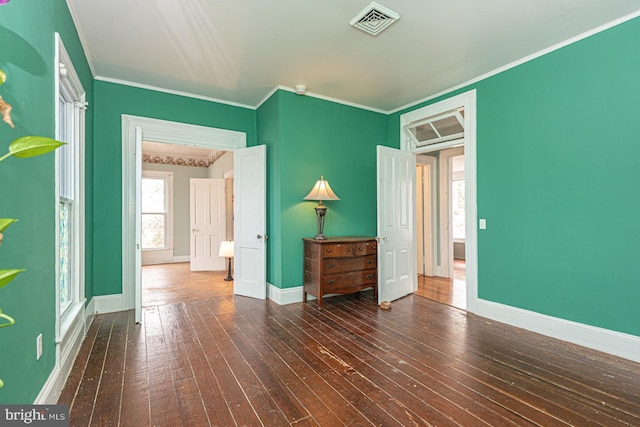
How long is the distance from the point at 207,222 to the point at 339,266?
406 cm

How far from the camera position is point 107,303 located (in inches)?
143

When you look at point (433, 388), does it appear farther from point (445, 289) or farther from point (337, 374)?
point (445, 289)

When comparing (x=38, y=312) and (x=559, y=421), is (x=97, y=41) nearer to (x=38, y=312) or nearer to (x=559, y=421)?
(x=38, y=312)

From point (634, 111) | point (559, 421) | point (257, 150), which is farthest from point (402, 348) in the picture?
point (257, 150)

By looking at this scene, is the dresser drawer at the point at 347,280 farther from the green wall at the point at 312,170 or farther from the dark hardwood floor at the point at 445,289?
the dark hardwood floor at the point at 445,289

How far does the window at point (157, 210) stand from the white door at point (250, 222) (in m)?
4.07

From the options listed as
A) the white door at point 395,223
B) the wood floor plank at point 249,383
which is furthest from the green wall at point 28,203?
the white door at point 395,223

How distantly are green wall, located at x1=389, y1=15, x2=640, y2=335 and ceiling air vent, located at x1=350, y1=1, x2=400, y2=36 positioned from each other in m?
1.63

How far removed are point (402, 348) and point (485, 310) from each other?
1.41 meters

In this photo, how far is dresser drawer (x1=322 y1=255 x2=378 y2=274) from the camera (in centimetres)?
380

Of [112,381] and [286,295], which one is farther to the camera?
[286,295]

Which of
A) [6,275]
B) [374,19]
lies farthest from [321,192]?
[6,275]

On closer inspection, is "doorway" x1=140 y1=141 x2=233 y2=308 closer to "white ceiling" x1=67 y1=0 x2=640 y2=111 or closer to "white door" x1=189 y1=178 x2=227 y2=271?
"white door" x1=189 y1=178 x2=227 y2=271

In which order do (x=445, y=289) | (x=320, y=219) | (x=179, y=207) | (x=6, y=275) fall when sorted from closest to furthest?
(x=6, y=275) → (x=320, y=219) → (x=445, y=289) → (x=179, y=207)
